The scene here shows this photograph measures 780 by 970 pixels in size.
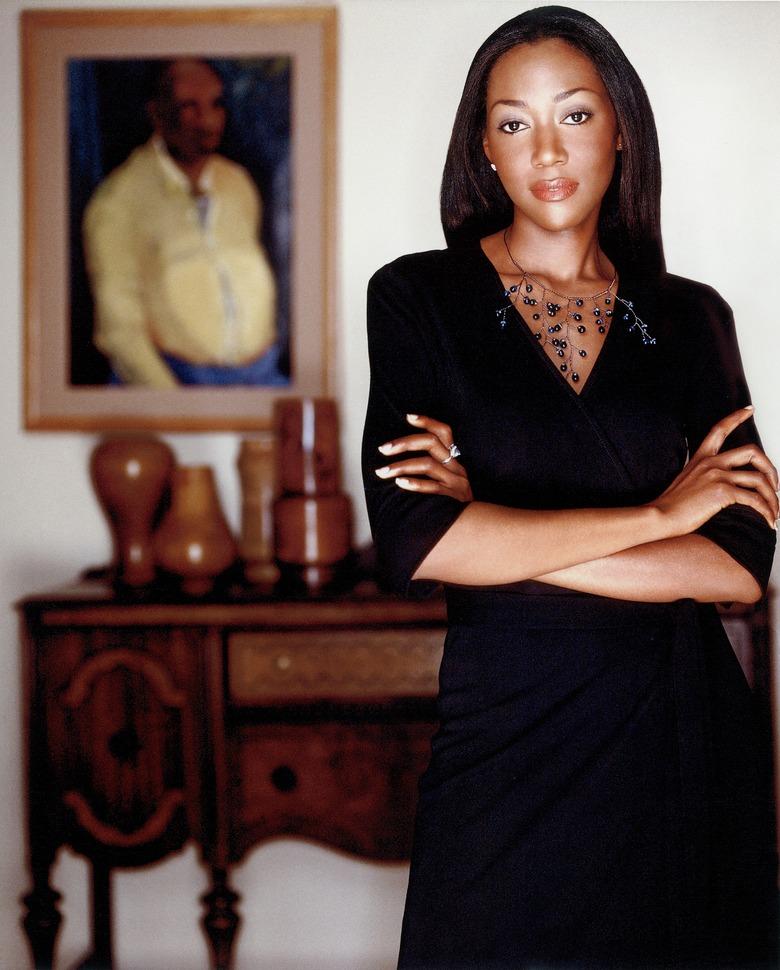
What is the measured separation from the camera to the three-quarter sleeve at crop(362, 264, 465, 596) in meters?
0.94

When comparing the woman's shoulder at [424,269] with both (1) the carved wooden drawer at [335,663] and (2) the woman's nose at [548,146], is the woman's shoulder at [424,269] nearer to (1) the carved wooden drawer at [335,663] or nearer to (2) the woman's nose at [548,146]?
(2) the woman's nose at [548,146]

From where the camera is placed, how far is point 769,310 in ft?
4.95

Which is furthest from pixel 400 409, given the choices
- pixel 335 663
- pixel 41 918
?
pixel 41 918

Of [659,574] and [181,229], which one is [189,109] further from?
[659,574]

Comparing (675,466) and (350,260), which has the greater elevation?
(350,260)

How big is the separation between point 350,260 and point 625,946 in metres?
1.19

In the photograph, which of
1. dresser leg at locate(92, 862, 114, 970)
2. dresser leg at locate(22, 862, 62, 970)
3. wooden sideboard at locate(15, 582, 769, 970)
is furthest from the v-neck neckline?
dresser leg at locate(92, 862, 114, 970)

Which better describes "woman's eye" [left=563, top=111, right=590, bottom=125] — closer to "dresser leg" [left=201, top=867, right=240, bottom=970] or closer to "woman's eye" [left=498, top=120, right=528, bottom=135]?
"woman's eye" [left=498, top=120, right=528, bottom=135]

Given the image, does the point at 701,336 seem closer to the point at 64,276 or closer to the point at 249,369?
the point at 249,369

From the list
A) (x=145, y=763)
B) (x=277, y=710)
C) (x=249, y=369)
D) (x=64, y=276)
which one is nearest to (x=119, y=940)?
(x=145, y=763)

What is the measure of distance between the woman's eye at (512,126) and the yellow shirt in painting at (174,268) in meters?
0.91

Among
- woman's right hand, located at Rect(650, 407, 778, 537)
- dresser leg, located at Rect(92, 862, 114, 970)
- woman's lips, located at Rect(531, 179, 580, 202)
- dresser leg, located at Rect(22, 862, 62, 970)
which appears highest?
woman's lips, located at Rect(531, 179, 580, 202)

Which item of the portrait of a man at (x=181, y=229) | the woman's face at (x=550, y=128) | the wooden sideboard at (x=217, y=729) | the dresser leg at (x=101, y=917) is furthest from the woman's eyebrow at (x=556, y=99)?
the dresser leg at (x=101, y=917)

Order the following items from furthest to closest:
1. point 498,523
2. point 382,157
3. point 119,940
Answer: point 119,940 → point 382,157 → point 498,523
